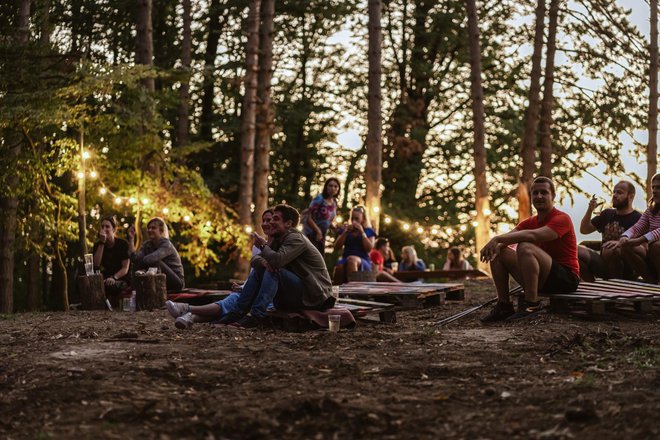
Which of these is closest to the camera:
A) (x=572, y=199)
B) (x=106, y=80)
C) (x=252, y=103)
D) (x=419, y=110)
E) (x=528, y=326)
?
(x=528, y=326)

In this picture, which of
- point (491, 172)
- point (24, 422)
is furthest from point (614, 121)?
point (24, 422)

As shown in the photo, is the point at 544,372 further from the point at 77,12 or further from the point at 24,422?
the point at 77,12

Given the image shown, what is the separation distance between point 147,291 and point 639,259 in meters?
5.89

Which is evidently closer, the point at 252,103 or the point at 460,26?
the point at 252,103

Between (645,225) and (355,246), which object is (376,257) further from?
(645,225)

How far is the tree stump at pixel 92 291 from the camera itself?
1201 cm

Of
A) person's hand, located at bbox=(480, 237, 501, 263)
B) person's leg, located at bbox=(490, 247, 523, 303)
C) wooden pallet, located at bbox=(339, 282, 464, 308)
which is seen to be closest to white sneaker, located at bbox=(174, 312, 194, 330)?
person's hand, located at bbox=(480, 237, 501, 263)

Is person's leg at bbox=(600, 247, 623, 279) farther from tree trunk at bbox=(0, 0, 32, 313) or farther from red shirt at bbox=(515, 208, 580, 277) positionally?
tree trunk at bbox=(0, 0, 32, 313)

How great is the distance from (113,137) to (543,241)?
9118mm

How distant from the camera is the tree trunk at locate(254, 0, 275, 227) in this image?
1820 centimetres

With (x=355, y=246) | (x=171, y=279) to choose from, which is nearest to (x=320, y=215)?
(x=355, y=246)

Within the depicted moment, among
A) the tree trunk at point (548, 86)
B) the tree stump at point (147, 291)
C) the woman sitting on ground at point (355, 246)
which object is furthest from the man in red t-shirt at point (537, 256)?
the tree trunk at point (548, 86)

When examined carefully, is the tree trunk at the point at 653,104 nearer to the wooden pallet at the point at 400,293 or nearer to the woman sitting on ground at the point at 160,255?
the wooden pallet at the point at 400,293

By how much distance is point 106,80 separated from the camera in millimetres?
13648
